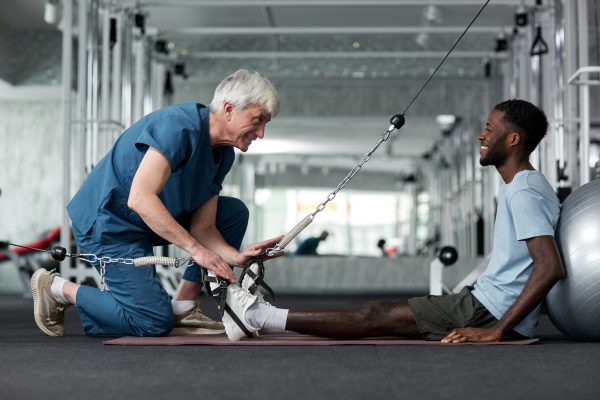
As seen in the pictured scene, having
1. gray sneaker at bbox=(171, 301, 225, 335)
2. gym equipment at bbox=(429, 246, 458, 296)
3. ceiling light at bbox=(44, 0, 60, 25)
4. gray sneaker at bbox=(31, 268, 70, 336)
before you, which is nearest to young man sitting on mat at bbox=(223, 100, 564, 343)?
gray sneaker at bbox=(171, 301, 225, 335)

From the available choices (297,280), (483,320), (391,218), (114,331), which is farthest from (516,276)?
(391,218)

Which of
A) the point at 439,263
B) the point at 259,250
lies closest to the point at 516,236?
the point at 259,250

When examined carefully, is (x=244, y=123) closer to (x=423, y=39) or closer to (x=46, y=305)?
(x=46, y=305)

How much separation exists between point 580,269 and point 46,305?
1.82m

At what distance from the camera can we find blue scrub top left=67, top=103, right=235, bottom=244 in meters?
3.02

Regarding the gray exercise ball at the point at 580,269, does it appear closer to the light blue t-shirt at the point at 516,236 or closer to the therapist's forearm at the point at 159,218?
the light blue t-shirt at the point at 516,236

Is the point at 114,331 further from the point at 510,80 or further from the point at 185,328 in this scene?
the point at 510,80

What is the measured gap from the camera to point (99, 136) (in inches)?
268

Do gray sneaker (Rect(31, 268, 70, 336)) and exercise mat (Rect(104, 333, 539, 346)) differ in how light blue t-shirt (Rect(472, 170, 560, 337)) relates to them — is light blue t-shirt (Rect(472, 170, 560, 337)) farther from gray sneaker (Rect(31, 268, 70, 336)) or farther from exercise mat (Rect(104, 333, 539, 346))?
A: gray sneaker (Rect(31, 268, 70, 336))

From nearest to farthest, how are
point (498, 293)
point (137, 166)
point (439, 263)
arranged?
1. point (498, 293)
2. point (137, 166)
3. point (439, 263)

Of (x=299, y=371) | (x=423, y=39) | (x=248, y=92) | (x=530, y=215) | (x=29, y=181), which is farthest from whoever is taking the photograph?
(x=29, y=181)

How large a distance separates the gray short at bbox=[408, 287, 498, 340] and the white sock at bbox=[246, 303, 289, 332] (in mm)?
421

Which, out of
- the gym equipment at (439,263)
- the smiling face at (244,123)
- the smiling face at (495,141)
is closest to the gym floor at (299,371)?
the smiling face at (495,141)

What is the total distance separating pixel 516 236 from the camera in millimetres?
2867
